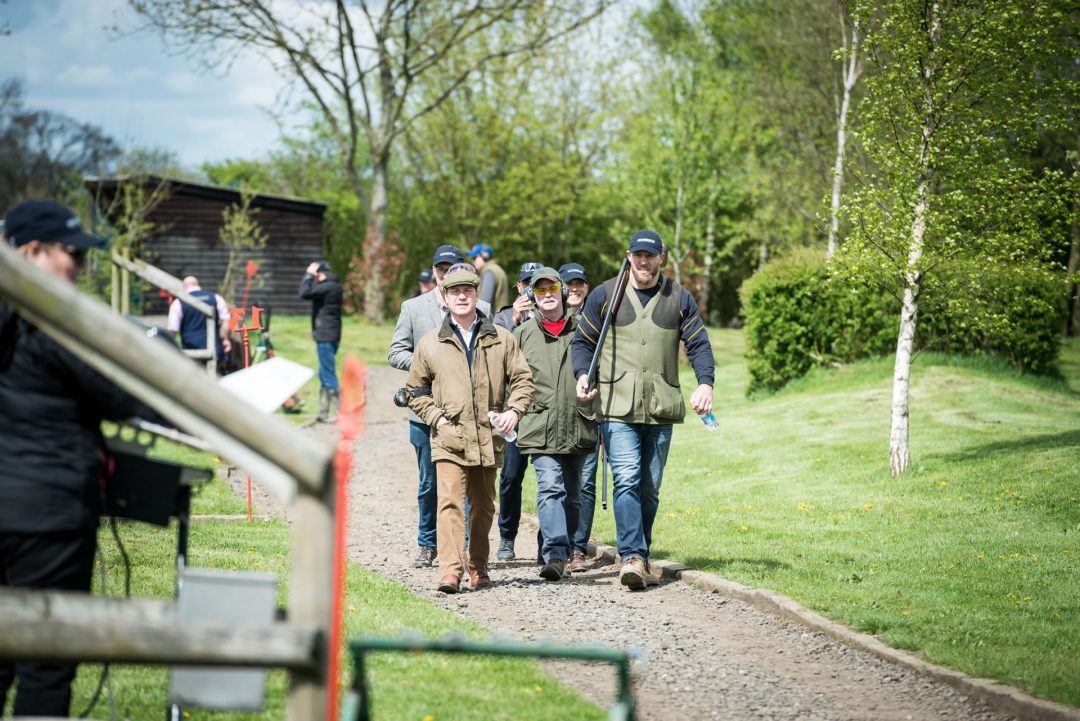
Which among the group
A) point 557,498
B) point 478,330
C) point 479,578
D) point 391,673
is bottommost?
point 479,578

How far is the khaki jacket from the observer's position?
8133 millimetres

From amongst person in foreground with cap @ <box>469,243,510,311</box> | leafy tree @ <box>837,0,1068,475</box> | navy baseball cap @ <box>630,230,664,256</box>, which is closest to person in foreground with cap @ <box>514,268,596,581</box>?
navy baseball cap @ <box>630,230,664,256</box>

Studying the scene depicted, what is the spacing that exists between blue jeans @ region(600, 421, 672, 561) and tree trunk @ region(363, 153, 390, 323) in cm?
2868

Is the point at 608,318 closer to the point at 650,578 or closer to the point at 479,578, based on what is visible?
the point at 650,578

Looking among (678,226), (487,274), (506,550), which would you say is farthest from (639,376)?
(678,226)

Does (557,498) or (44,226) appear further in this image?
(557,498)

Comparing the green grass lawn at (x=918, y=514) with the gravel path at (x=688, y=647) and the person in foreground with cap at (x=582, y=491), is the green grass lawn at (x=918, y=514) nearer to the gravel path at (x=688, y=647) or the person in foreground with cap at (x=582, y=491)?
the gravel path at (x=688, y=647)

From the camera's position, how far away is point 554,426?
29.0 feet

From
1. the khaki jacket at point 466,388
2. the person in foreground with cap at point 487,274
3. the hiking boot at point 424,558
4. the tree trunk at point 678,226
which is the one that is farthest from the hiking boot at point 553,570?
the tree trunk at point 678,226

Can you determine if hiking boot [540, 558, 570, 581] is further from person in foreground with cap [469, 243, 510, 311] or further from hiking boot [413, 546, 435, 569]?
person in foreground with cap [469, 243, 510, 311]

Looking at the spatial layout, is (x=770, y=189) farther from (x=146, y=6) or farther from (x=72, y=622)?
(x=72, y=622)

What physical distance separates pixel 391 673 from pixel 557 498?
123 inches

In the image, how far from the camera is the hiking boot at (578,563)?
9203mm

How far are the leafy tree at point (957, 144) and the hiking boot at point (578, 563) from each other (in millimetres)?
4897
